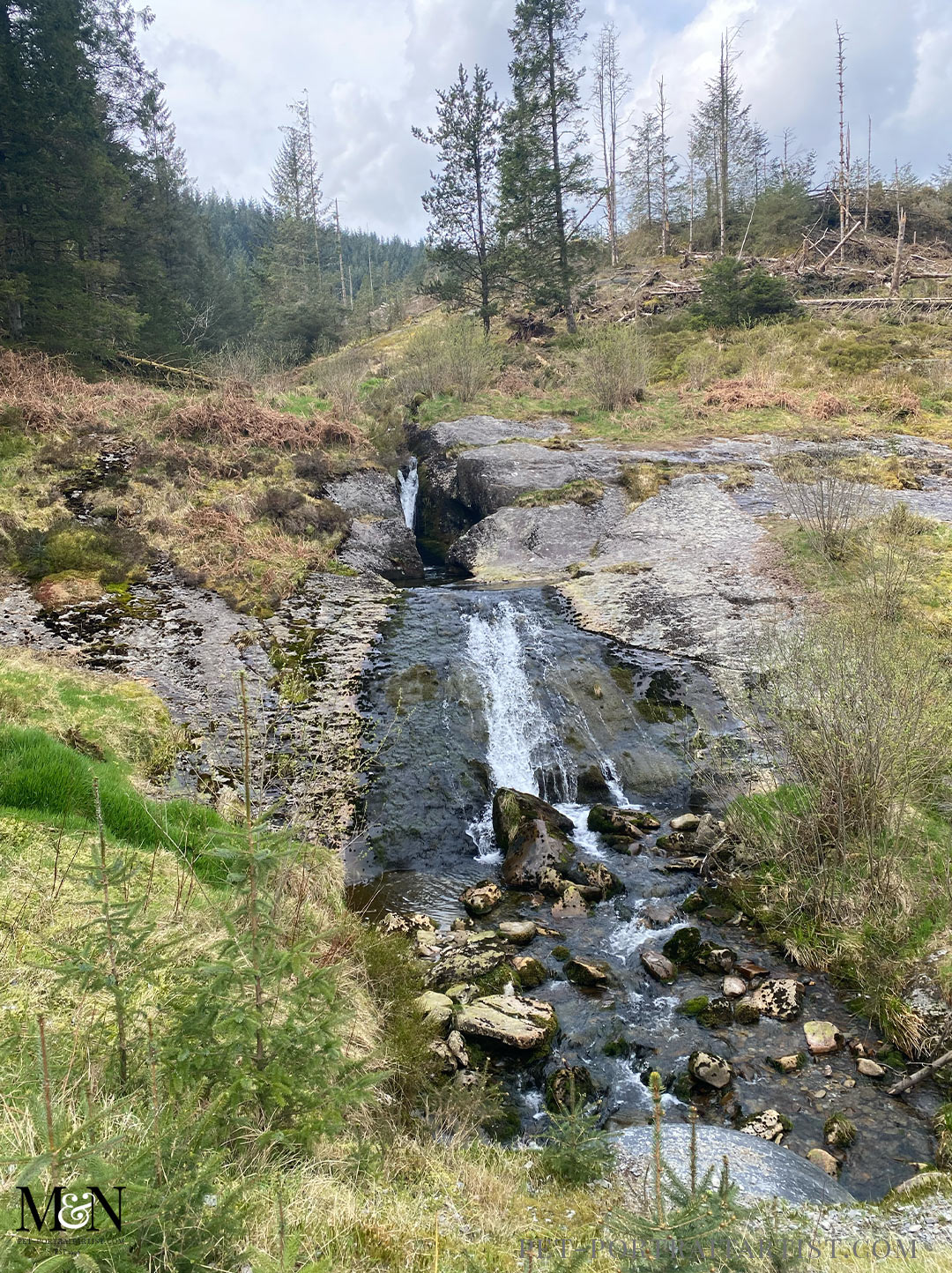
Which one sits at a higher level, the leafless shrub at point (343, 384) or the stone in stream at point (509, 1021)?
the leafless shrub at point (343, 384)

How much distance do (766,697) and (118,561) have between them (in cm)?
954

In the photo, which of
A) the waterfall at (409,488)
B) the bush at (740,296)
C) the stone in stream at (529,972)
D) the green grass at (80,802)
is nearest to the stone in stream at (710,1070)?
the stone in stream at (529,972)

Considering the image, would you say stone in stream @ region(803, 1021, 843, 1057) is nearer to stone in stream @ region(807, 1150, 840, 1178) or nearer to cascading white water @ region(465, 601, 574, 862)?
stone in stream @ region(807, 1150, 840, 1178)

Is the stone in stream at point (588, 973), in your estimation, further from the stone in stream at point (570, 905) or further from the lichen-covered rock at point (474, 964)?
the stone in stream at point (570, 905)

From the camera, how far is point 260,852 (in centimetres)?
249

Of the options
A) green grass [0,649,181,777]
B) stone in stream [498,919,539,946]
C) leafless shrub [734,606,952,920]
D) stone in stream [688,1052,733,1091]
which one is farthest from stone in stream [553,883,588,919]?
green grass [0,649,181,777]

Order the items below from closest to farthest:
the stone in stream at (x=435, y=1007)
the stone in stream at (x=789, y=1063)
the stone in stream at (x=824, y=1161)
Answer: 1. the stone in stream at (x=824, y=1161)
2. the stone in stream at (x=789, y=1063)
3. the stone in stream at (x=435, y=1007)

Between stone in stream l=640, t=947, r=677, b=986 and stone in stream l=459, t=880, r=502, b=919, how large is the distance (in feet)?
5.14

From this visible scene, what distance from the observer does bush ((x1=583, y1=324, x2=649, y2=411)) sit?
64.3 ft

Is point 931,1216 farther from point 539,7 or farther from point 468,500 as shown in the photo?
point 539,7

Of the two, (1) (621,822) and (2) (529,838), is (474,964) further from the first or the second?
(1) (621,822)

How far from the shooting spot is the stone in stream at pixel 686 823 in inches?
312

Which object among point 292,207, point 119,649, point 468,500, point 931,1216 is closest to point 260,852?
point 931,1216

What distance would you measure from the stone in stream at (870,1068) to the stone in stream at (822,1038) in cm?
19
